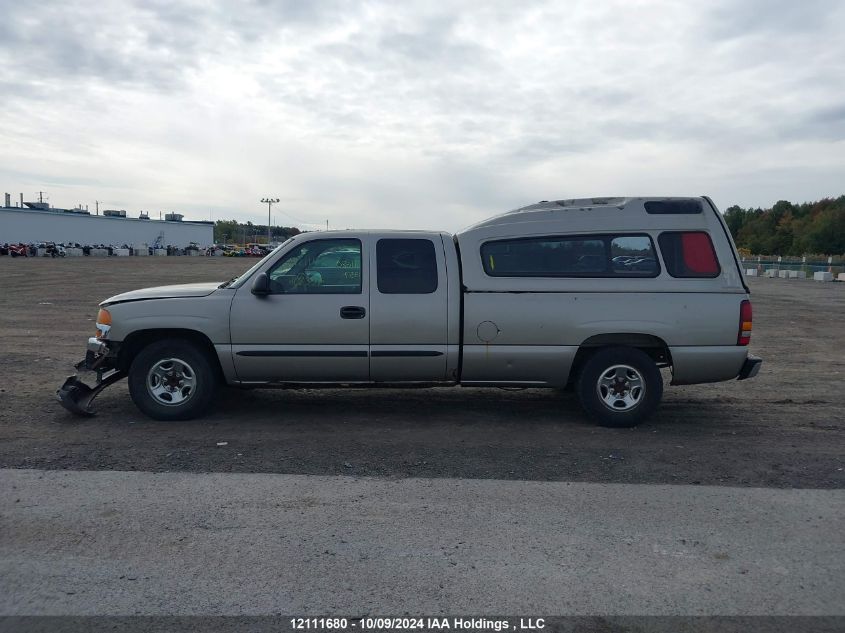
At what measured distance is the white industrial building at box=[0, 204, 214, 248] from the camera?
88.5 meters

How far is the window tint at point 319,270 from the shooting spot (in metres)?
6.87

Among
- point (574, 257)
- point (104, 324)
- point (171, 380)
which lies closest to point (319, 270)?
point (171, 380)

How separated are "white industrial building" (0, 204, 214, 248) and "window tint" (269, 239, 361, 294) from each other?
93385mm

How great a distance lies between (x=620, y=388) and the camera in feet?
22.6

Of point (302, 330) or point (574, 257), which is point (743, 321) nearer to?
point (574, 257)

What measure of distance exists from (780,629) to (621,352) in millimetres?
3688

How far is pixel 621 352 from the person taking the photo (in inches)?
270

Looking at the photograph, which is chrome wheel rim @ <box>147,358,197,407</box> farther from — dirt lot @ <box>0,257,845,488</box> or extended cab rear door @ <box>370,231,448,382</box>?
extended cab rear door @ <box>370,231,448,382</box>

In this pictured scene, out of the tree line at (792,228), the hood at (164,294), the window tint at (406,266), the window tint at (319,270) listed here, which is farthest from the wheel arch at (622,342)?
the tree line at (792,228)

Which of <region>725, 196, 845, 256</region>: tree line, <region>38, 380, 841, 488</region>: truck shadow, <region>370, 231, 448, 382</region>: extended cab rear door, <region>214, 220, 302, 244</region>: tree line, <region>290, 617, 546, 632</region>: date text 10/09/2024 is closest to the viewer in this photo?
<region>290, 617, 546, 632</region>: date text 10/09/2024

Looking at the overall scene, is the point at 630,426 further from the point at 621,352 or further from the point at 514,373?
the point at 514,373

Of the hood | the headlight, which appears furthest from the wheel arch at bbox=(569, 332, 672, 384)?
the headlight

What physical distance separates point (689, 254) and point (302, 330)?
12.7 ft

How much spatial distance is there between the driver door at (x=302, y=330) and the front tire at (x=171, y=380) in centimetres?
38
